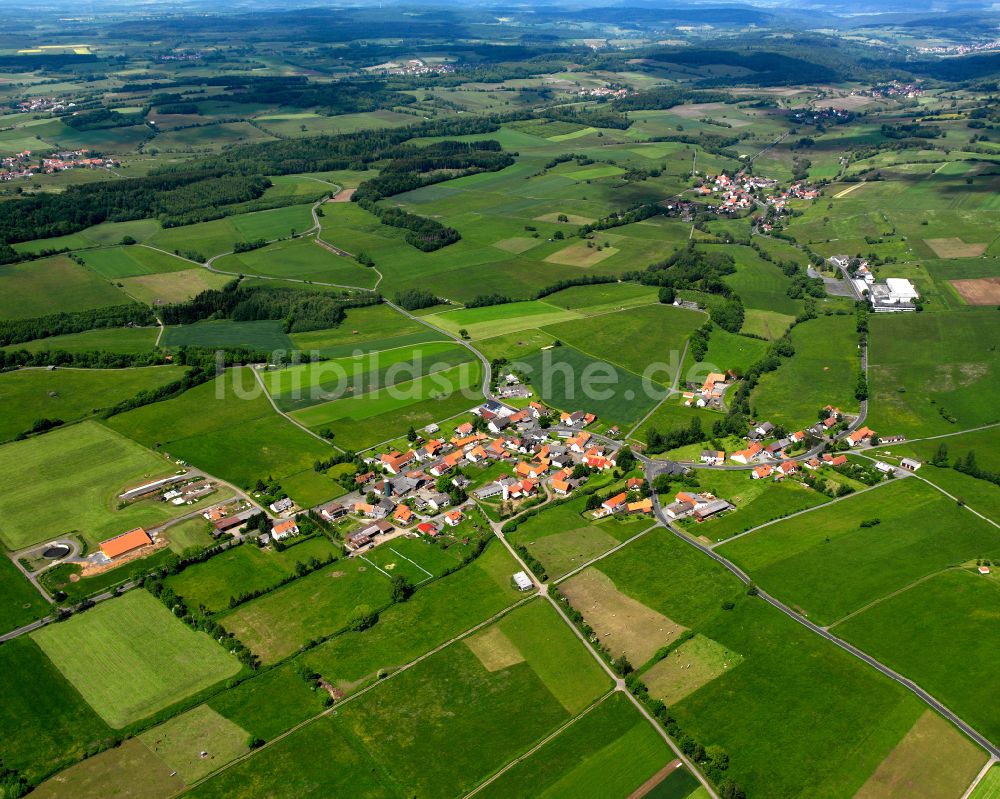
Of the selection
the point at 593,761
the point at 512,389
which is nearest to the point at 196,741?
the point at 593,761

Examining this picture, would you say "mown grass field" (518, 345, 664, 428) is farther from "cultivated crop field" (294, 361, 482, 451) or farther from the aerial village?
"cultivated crop field" (294, 361, 482, 451)

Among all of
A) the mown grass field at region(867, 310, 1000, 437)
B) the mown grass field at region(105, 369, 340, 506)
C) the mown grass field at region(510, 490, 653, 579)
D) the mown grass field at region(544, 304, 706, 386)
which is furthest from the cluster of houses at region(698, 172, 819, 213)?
the mown grass field at region(510, 490, 653, 579)

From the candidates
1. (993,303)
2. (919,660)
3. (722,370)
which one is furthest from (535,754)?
(993,303)

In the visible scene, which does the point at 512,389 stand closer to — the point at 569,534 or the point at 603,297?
the point at 569,534

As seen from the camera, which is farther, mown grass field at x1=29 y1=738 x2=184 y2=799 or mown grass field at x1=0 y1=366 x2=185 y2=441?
mown grass field at x1=0 y1=366 x2=185 y2=441

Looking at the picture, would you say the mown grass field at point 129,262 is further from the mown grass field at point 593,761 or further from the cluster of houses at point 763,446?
the mown grass field at point 593,761

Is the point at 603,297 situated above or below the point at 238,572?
above

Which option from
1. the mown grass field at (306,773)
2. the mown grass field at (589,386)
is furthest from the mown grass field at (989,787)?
the mown grass field at (589,386)
